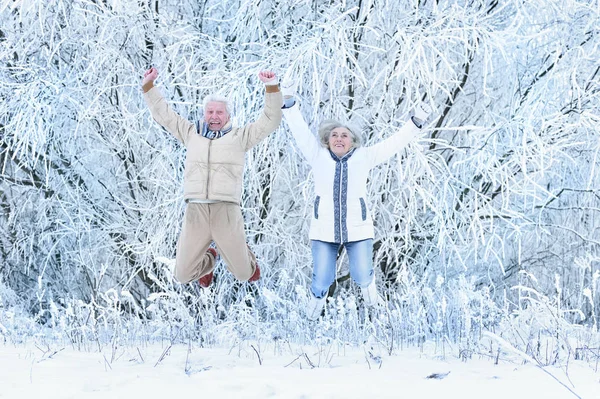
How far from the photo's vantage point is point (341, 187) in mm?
4402

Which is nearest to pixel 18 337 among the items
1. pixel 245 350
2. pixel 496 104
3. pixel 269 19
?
pixel 245 350

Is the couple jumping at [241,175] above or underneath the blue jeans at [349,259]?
above

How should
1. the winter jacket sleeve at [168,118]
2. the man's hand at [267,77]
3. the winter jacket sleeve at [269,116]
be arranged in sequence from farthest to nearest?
the winter jacket sleeve at [168,118] → the winter jacket sleeve at [269,116] → the man's hand at [267,77]

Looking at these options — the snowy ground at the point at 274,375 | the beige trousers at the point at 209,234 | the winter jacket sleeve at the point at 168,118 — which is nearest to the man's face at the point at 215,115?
the winter jacket sleeve at the point at 168,118

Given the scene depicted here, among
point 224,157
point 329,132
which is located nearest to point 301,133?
point 329,132

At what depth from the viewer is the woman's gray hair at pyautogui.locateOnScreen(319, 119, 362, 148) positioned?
449 centimetres

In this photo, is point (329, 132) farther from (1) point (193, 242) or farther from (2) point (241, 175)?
(1) point (193, 242)

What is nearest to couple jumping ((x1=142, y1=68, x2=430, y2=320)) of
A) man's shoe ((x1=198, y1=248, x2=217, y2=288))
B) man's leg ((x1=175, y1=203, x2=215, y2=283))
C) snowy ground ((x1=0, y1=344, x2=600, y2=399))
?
man's leg ((x1=175, y1=203, x2=215, y2=283))

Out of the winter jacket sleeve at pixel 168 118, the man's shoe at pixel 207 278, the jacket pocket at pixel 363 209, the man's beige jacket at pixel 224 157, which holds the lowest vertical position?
the man's shoe at pixel 207 278

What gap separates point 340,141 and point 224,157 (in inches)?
29.7

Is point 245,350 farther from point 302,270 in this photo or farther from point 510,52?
point 510,52

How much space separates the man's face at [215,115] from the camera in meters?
4.35

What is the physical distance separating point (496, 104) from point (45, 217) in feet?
15.2

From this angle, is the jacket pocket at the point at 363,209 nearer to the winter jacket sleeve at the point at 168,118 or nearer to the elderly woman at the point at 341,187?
the elderly woman at the point at 341,187
